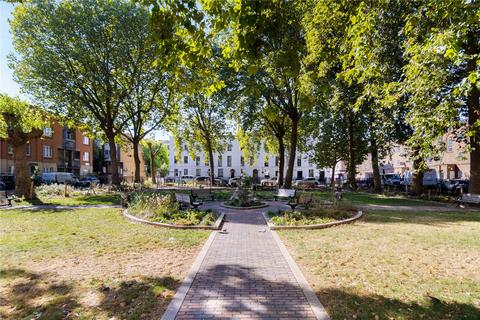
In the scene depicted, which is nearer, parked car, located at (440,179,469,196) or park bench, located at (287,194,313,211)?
park bench, located at (287,194,313,211)

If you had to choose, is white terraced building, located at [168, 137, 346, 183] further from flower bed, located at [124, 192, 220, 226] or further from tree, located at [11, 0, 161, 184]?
flower bed, located at [124, 192, 220, 226]

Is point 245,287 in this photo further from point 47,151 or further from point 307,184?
point 47,151

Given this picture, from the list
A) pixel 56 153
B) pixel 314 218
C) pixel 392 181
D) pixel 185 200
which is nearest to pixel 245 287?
pixel 314 218

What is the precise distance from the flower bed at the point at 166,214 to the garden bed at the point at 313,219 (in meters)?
2.35

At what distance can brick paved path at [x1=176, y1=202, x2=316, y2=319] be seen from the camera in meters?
4.32

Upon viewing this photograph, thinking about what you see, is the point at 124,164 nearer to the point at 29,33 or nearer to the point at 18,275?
the point at 29,33

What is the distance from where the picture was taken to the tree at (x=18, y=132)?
723 inches

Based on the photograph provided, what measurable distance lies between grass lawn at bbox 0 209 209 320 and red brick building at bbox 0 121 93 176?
3530 cm

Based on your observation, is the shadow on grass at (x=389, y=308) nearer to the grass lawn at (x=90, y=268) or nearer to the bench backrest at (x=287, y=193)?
the grass lawn at (x=90, y=268)

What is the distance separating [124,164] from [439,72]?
240 ft

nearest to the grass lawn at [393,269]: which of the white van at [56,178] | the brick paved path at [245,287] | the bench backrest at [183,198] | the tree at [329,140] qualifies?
the brick paved path at [245,287]

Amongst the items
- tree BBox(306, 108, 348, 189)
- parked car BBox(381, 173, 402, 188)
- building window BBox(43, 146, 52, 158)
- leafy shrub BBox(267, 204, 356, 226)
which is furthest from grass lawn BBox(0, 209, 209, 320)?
building window BBox(43, 146, 52, 158)

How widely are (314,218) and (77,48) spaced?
20807 mm

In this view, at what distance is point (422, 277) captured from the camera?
228 inches
